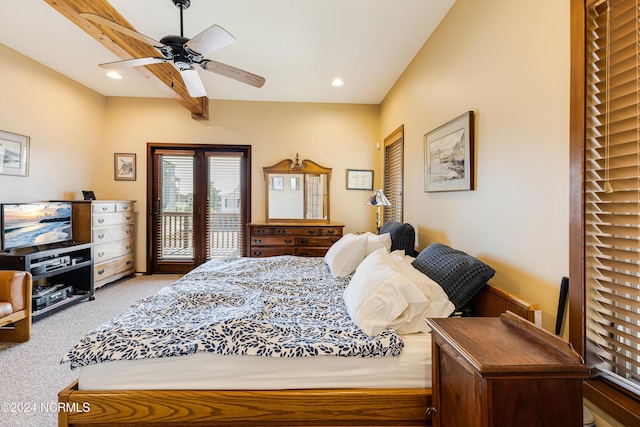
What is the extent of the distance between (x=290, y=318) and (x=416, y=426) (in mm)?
754

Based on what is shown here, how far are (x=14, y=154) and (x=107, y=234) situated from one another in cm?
128

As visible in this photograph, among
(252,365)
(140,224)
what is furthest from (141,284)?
Answer: (252,365)

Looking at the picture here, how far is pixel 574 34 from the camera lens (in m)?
1.15

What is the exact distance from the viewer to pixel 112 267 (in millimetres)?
3955

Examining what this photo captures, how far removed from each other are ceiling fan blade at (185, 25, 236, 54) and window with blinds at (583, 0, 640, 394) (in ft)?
6.08

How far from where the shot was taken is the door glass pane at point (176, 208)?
4.57m

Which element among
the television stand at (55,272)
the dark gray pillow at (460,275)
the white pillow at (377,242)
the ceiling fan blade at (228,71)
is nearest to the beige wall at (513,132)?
the dark gray pillow at (460,275)

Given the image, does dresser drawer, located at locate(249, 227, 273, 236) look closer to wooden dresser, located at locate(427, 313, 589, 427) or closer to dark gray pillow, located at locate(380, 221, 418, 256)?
dark gray pillow, located at locate(380, 221, 418, 256)

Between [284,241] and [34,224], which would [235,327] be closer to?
[284,241]

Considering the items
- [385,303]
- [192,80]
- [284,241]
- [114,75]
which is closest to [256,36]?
[192,80]

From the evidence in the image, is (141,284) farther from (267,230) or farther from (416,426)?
(416,426)

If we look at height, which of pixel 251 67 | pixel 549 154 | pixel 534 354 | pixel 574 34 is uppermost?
pixel 251 67

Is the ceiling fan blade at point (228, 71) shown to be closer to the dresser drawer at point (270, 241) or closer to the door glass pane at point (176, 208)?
the dresser drawer at point (270, 241)

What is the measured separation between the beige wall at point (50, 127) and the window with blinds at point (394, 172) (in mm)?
4369
